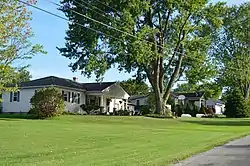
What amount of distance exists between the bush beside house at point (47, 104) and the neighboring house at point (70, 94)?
10510mm

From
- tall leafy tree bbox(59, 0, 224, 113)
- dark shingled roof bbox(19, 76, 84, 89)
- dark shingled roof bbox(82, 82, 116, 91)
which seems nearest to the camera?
tall leafy tree bbox(59, 0, 224, 113)

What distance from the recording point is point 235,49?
246 ft

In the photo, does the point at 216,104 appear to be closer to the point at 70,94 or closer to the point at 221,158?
the point at 70,94

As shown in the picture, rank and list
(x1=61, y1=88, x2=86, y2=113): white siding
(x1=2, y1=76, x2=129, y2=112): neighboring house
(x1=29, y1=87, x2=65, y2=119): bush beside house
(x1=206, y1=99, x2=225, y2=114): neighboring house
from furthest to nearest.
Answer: (x1=206, y1=99, x2=225, y2=114): neighboring house, (x1=61, y1=88, x2=86, y2=113): white siding, (x1=2, y1=76, x2=129, y2=112): neighboring house, (x1=29, y1=87, x2=65, y2=119): bush beside house

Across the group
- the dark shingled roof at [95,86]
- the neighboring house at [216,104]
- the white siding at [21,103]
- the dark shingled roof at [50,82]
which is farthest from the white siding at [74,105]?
the neighboring house at [216,104]

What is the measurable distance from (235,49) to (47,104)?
4815 centimetres

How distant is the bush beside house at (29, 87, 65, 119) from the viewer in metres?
35.4

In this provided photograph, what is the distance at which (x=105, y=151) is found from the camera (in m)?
15.1

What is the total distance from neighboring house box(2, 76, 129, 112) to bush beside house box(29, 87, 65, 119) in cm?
1051

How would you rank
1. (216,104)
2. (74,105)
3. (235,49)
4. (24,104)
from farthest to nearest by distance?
(216,104)
(235,49)
(74,105)
(24,104)

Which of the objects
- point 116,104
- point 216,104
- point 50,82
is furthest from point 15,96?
point 216,104

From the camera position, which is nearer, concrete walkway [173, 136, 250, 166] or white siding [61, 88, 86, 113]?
concrete walkway [173, 136, 250, 166]

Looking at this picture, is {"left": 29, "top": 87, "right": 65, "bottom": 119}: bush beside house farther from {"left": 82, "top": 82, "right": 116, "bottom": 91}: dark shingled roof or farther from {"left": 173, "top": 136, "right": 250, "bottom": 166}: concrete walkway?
{"left": 173, "top": 136, "right": 250, "bottom": 166}: concrete walkway

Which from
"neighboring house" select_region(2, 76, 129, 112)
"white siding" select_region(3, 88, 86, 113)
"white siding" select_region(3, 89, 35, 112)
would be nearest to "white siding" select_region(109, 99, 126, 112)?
"neighboring house" select_region(2, 76, 129, 112)
